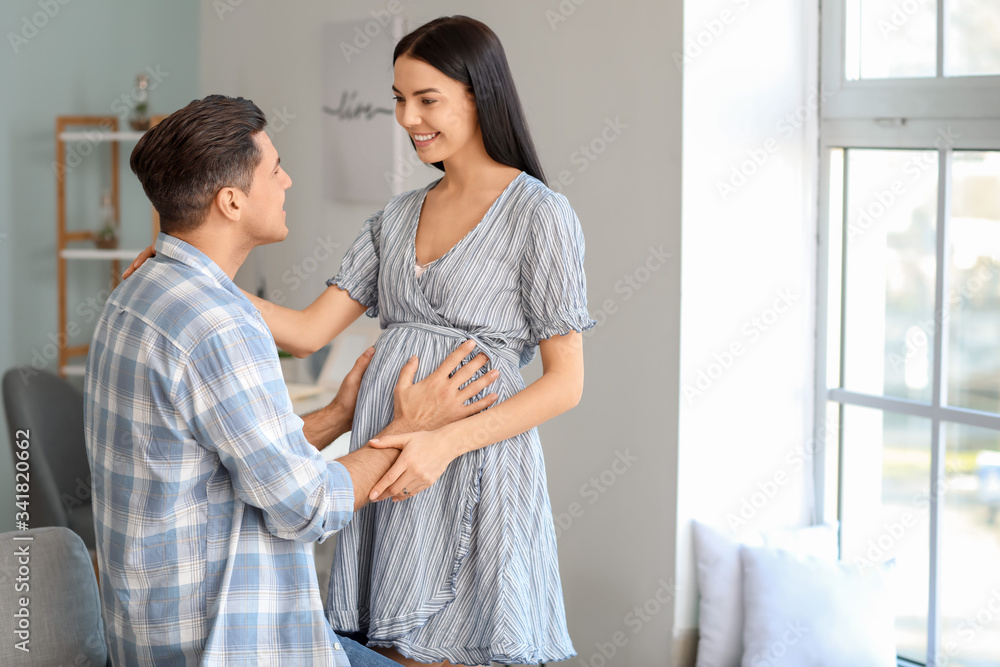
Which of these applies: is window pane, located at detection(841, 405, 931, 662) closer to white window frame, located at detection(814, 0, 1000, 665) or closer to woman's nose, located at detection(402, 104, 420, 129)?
white window frame, located at detection(814, 0, 1000, 665)

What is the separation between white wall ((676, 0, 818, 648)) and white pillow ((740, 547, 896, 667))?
189 mm

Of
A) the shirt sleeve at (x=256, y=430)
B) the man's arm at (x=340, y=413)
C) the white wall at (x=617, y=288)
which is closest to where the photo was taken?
the shirt sleeve at (x=256, y=430)

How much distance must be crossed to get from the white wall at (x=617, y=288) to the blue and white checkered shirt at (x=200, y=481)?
1158mm

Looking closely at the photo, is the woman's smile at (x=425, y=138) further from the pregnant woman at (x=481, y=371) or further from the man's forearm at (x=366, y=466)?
the man's forearm at (x=366, y=466)

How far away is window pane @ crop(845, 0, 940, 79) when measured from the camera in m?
2.05

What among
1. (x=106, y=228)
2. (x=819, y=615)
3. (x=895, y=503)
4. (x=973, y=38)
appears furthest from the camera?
(x=106, y=228)

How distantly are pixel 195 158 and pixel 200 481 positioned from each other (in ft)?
1.36

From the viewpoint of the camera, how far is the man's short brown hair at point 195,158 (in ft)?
3.92

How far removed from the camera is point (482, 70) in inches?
53.2

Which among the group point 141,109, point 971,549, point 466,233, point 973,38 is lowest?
point 971,549

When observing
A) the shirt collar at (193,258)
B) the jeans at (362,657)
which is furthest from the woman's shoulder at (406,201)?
the jeans at (362,657)

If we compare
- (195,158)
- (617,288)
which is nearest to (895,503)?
(617,288)

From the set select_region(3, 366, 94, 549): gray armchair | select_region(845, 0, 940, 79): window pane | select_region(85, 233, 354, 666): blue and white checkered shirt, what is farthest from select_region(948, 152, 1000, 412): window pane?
select_region(3, 366, 94, 549): gray armchair

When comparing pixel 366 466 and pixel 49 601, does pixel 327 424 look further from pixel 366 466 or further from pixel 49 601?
pixel 49 601
